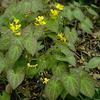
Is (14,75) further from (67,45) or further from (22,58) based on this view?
(67,45)

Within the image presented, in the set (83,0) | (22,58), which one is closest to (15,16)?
(22,58)

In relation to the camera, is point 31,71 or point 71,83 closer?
point 71,83

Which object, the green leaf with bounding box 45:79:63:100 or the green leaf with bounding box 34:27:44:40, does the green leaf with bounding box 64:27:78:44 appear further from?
the green leaf with bounding box 45:79:63:100

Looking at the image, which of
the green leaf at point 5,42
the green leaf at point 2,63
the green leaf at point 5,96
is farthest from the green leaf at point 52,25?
the green leaf at point 5,96

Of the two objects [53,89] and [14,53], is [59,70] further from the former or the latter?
[14,53]

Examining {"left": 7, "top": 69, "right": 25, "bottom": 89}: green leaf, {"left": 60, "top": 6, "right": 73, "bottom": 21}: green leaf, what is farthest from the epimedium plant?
{"left": 60, "top": 6, "right": 73, "bottom": 21}: green leaf

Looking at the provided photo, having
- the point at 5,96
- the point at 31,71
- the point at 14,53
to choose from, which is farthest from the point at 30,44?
the point at 5,96
